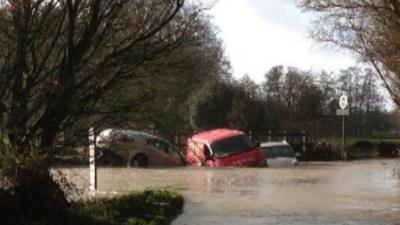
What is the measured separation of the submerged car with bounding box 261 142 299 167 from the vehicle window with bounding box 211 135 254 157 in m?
3.65

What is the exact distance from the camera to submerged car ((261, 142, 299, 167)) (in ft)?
126

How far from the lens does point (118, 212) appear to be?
1303cm

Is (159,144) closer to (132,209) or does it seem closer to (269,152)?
(269,152)

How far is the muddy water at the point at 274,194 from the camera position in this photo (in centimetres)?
1407

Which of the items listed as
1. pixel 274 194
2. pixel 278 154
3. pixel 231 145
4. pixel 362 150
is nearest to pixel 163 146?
pixel 231 145

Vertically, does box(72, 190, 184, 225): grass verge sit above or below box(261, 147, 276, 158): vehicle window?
below

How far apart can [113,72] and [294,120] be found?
Answer: 51.7m

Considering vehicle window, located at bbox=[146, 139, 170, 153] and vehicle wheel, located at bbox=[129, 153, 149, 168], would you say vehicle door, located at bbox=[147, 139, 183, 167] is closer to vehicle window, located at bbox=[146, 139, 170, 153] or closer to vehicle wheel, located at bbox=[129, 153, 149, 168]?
vehicle window, located at bbox=[146, 139, 170, 153]

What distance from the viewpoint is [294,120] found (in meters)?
63.6

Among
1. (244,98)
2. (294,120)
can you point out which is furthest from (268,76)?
(244,98)

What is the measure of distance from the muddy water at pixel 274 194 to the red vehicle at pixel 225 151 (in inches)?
312

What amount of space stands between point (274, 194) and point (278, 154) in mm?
21316

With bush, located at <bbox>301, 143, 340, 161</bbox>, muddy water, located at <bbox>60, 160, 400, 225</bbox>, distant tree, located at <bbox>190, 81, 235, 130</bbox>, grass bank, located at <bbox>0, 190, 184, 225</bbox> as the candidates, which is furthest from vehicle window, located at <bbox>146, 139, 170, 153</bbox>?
grass bank, located at <bbox>0, 190, 184, 225</bbox>

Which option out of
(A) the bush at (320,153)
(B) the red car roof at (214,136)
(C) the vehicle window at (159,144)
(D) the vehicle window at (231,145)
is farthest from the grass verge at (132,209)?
(A) the bush at (320,153)
